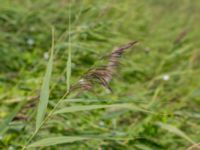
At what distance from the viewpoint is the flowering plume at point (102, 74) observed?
1595 mm

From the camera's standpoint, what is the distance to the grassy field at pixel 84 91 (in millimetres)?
1998

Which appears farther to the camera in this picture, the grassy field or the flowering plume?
the grassy field

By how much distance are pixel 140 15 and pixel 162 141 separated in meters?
2.71

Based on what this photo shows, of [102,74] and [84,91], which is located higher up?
[84,91]

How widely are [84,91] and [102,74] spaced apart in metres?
0.48

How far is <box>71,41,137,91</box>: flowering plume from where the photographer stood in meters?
1.59

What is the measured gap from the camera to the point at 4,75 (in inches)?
120

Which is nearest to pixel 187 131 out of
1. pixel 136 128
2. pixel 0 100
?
pixel 136 128

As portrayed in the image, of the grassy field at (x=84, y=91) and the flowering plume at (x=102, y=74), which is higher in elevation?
the grassy field at (x=84, y=91)

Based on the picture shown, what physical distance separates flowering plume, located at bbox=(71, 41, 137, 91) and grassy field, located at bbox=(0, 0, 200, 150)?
3.0 inches

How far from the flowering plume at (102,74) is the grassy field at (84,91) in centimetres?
8

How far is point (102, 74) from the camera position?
160cm

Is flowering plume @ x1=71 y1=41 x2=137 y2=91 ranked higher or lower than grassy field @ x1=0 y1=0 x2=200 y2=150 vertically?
lower

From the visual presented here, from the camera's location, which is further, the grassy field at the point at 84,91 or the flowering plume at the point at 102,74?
the grassy field at the point at 84,91
